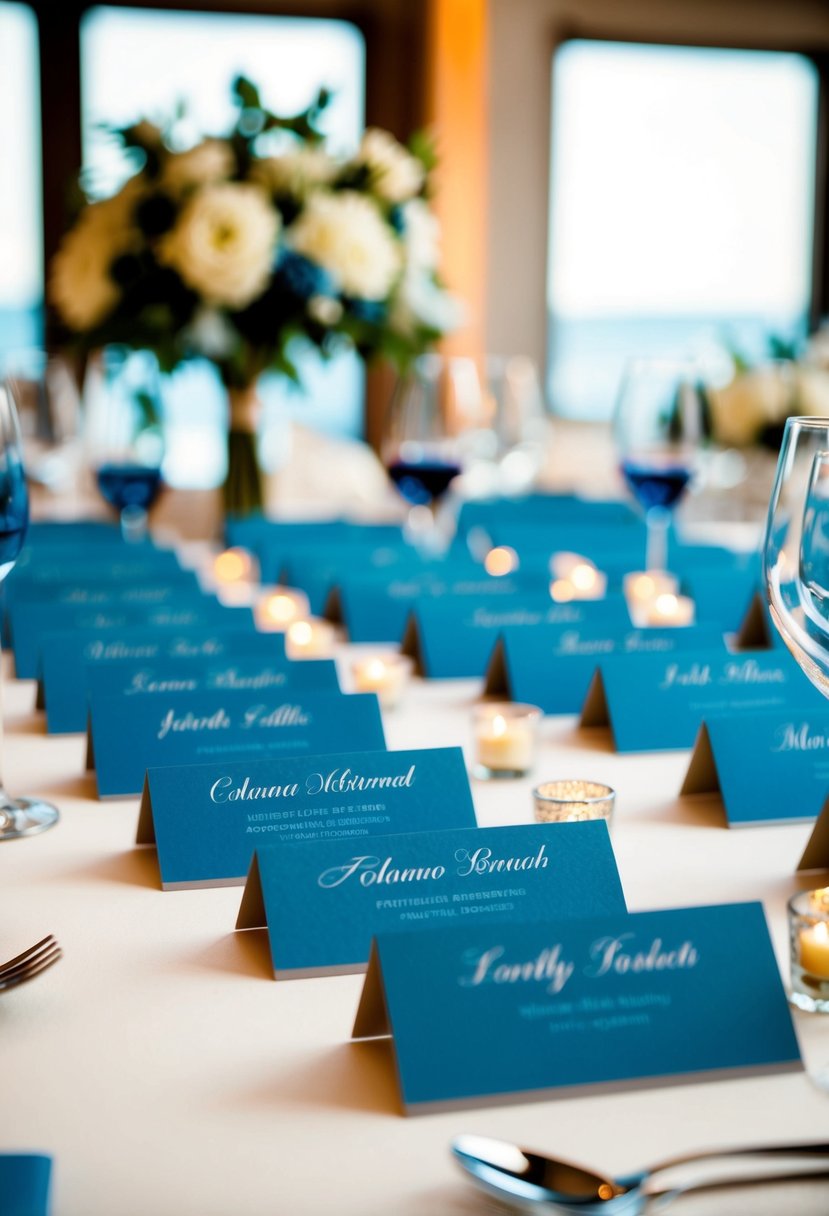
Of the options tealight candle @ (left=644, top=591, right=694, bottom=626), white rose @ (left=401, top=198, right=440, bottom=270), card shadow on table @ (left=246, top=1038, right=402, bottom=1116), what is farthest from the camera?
white rose @ (left=401, top=198, right=440, bottom=270)

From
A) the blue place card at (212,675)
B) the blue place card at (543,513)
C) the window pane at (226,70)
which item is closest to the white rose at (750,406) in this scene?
the blue place card at (543,513)

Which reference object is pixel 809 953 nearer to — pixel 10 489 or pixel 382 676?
pixel 10 489

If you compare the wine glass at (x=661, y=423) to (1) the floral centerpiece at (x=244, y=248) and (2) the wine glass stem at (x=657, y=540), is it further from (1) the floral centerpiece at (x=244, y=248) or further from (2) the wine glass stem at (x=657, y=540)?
(1) the floral centerpiece at (x=244, y=248)

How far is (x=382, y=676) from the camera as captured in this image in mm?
1390

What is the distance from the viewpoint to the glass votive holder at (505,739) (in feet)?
3.85

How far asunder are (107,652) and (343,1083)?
75 cm

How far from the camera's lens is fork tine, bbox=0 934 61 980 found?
751 millimetres

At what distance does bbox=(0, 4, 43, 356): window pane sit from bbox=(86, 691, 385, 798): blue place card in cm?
518

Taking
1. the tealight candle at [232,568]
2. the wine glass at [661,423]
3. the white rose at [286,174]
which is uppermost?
the white rose at [286,174]

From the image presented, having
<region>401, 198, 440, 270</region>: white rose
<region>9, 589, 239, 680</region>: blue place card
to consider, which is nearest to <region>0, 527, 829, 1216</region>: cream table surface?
<region>9, 589, 239, 680</region>: blue place card

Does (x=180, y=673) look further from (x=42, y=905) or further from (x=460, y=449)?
(x=460, y=449)

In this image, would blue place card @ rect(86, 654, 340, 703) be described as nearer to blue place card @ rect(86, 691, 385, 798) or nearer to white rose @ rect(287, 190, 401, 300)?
blue place card @ rect(86, 691, 385, 798)

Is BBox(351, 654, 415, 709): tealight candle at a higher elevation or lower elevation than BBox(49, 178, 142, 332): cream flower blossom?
lower

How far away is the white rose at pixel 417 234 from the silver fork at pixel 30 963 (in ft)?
5.91
